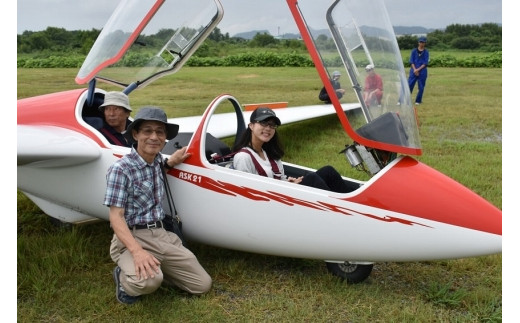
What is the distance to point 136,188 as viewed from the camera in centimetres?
345

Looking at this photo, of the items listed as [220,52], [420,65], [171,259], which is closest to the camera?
[171,259]

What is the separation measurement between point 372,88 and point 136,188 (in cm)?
182

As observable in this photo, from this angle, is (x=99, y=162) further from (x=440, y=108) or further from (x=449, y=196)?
(x=440, y=108)

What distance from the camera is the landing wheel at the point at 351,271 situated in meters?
3.60

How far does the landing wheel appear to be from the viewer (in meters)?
3.60

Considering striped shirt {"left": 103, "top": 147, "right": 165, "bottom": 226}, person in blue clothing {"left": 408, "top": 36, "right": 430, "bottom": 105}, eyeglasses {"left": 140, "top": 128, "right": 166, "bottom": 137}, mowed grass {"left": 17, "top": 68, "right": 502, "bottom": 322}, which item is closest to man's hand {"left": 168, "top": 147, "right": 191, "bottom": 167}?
striped shirt {"left": 103, "top": 147, "right": 165, "bottom": 226}

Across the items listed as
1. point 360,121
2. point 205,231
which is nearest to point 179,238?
point 205,231

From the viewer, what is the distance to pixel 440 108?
41.4ft

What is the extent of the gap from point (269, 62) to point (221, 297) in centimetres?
2746

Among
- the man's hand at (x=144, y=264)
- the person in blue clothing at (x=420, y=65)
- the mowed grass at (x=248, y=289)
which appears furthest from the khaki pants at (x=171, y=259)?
Result: the person in blue clothing at (x=420, y=65)

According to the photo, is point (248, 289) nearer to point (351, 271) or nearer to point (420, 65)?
point (351, 271)

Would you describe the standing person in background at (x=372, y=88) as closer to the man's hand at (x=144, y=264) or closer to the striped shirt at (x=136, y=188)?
the striped shirt at (x=136, y=188)

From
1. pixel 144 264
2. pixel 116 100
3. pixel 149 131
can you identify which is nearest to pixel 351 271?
pixel 144 264

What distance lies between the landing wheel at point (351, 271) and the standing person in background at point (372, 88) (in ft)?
4.03
